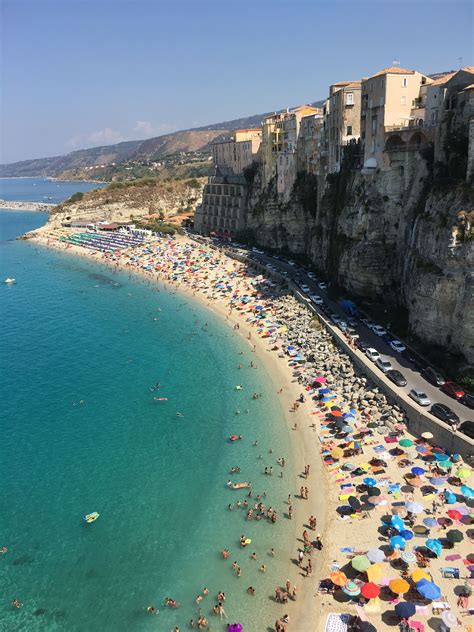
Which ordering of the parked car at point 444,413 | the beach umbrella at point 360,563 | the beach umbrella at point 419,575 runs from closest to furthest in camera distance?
1. the beach umbrella at point 419,575
2. the beach umbrella at point 360,563
3. the parked car at point 444,413

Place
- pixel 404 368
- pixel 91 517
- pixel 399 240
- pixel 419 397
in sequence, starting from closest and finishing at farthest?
pixel 91 517 < pixel 419 397 < pixel 404 368 < pixel 399 240

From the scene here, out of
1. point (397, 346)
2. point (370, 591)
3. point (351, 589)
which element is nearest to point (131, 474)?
point (351, 589)

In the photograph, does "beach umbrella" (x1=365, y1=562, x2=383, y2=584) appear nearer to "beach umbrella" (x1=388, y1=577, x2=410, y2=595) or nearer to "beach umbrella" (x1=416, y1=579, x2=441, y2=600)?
"beach umbrella" (x1=388, y1=577, x2=410, y2=595)

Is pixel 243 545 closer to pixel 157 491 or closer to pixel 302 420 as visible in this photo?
pixel 157 491

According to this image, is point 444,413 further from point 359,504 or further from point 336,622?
point 336,622

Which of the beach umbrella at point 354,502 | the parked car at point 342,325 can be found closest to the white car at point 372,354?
the parked car at point 342,325

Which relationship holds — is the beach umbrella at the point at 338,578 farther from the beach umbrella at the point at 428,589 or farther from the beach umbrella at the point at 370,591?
the beach umbrella at the point at 428,589
